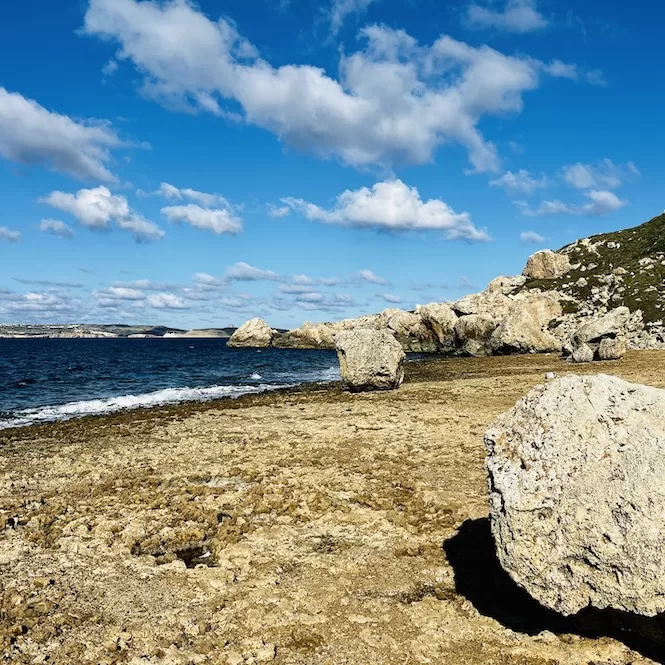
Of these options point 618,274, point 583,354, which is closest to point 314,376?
point 583,354

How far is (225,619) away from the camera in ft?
26.8

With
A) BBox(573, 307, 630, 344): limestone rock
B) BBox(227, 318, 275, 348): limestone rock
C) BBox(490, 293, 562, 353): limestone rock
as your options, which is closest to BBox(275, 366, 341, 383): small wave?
BBox(573, 307, 630, 344): limestone rock

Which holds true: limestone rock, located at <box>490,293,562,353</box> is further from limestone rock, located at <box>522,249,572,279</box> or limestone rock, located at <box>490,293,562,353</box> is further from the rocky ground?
the rocky ground

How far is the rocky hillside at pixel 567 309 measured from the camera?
55.0 m

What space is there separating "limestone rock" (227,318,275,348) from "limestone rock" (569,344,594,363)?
121610 millimetres

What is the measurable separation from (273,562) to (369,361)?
25.2 metres

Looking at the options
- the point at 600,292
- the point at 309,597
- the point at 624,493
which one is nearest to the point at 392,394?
the point at 309,597

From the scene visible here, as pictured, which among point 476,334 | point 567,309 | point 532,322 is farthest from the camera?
point 567,309

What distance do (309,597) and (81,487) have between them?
979 centimetres

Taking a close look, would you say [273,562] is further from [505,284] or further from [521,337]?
[505,284]

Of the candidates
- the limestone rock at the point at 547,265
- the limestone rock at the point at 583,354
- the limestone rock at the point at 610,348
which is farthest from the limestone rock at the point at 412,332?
the limestone rock at the point at 610,348

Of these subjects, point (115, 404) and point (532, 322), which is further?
point (532, 322)

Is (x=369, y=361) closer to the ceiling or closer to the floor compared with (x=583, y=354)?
closer to the floor

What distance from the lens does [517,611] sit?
7.98 m
